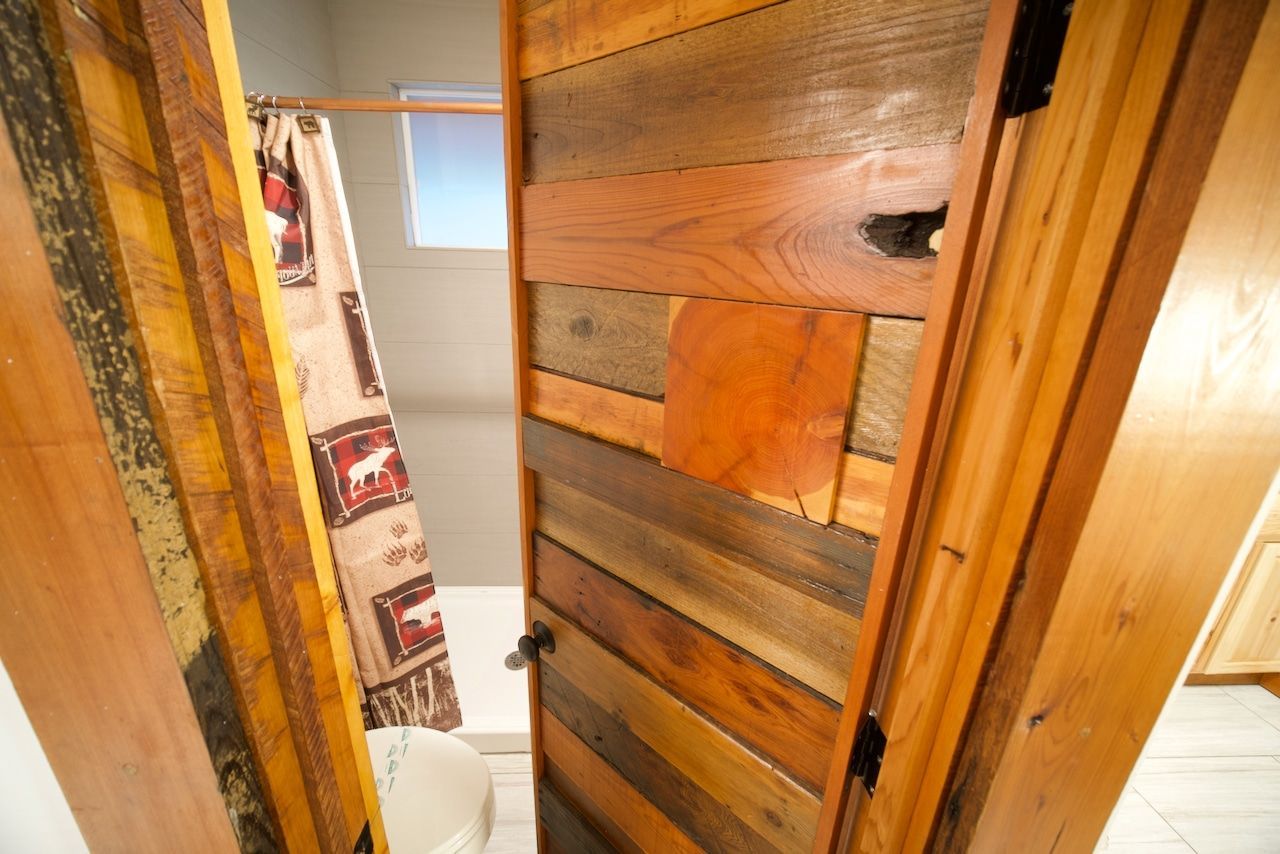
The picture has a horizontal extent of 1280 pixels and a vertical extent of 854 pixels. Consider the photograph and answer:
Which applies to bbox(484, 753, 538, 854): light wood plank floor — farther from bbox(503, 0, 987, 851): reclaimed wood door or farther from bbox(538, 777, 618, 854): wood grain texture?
bbox(503, 0, 987, 851): reclaimed wood door

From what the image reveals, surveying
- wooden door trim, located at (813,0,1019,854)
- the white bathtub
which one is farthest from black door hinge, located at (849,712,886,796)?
the white bathtub

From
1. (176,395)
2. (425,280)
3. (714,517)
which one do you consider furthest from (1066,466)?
(425,280)

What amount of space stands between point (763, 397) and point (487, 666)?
7.47 ft

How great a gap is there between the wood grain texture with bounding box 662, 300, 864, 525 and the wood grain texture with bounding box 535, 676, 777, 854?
608 millimetres

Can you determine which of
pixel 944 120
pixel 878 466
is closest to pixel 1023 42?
pixel 944 120

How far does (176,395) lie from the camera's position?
366 mm

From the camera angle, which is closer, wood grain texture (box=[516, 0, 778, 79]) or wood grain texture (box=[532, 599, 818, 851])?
wood grain texture (box=[516, 0, 778, 79])

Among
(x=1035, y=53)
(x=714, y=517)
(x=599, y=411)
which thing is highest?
(x=1035, y=53)

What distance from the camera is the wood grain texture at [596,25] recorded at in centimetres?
64

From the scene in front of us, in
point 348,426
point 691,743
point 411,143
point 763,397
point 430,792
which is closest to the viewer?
point 763,397

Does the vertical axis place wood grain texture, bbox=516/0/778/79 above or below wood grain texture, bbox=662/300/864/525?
above

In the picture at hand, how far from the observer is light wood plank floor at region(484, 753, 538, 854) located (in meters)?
1.70

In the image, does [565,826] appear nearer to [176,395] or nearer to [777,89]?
[176,395]

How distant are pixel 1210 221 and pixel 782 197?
14.2 inches
